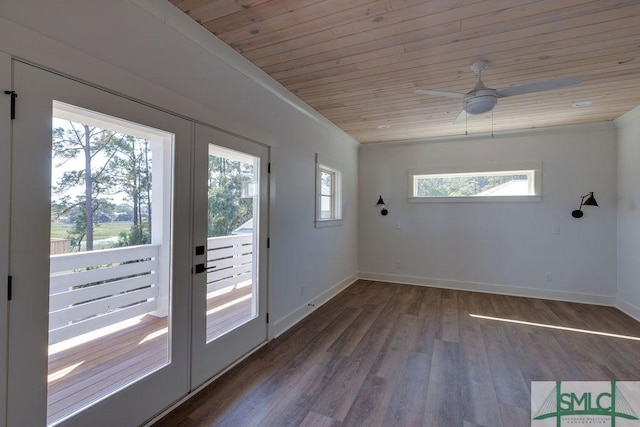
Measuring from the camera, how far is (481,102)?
2430 millimetres

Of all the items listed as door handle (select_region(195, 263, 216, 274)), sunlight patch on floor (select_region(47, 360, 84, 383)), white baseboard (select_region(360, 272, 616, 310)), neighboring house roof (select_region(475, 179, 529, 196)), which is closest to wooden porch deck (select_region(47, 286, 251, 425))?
sunlight patch on floor (select_region(47, 360, 84, 383))

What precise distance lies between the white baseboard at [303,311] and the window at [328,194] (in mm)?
1020

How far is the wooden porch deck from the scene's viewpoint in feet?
4.77

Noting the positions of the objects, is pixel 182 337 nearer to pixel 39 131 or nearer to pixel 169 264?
pixel 169 264

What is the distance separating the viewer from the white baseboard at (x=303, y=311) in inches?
123

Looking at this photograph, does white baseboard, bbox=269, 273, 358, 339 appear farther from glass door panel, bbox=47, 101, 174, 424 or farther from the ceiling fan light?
the ceiling fan light

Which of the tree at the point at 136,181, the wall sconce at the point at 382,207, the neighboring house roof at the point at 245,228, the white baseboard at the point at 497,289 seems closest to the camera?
the tree at the point at 136,181

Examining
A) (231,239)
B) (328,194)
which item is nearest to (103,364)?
(231,239)

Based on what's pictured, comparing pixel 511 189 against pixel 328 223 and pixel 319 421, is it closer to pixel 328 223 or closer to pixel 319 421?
pixel 328 223

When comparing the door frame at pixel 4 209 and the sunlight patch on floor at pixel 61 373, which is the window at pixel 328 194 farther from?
the door frame at pixel 4 209

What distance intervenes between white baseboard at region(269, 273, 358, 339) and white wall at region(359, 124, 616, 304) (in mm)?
1093

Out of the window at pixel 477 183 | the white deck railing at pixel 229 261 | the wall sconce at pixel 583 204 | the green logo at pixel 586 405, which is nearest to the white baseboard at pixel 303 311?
the white deck railing at pixel 229 261

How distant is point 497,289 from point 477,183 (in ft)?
5.81

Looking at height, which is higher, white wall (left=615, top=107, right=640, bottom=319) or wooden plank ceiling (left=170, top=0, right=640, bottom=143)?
wooden plank ceiling (left=170, top=0, right=640, bottom=143)
